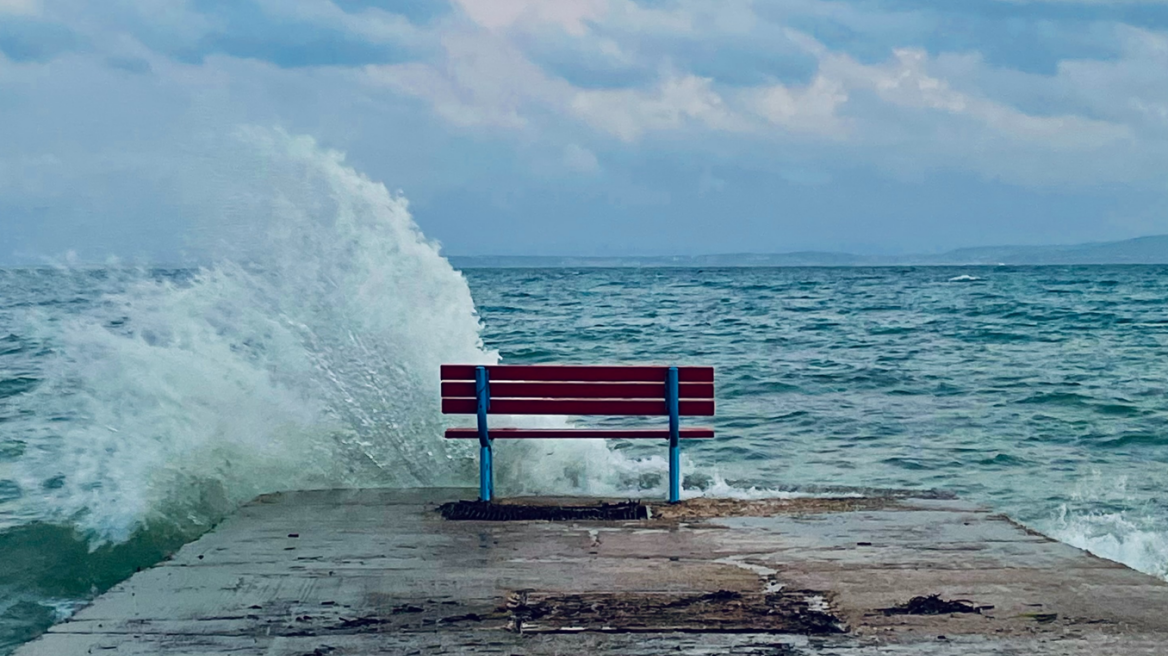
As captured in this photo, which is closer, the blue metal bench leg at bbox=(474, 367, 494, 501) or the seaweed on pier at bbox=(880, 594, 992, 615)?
the seaweed on pier at bbox=(880, 594, 992, 615)

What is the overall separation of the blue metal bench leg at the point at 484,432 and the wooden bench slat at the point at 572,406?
0.06m

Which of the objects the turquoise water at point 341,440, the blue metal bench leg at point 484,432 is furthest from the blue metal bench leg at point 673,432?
the blue metal bench leg at point 484,432

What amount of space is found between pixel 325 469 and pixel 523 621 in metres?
4.06

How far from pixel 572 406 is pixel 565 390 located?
112 millimetres

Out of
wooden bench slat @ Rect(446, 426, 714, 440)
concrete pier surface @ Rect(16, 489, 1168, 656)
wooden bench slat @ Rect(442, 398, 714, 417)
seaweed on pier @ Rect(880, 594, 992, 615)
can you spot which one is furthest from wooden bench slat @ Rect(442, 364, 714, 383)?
seaweed on pier @ Rect(880, 594, 992, 615)

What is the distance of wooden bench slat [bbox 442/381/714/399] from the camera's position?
694 centimetres

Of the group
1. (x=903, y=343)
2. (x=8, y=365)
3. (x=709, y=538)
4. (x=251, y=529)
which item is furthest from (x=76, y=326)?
(x=903, y=343)

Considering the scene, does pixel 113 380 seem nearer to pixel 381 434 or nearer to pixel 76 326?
pixel 76 326

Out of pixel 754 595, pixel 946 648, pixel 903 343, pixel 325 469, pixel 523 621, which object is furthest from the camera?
pixel 903 343

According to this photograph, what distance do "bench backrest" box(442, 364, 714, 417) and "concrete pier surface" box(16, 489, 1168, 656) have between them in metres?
0.76

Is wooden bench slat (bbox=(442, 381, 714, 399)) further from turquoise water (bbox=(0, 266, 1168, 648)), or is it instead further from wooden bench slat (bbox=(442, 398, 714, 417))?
turquoise water (bbox=(0, 266, 1168, 648))

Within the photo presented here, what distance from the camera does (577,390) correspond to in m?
6.94

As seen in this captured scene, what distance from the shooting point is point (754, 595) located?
4.91 m

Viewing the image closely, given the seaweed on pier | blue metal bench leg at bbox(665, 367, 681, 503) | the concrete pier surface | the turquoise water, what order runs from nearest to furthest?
1. the concrete pier surface
2. the seaweed on pier
3. blue metal bench leg at bbox(665, 367, 681, 503)
4. the turquoise water
